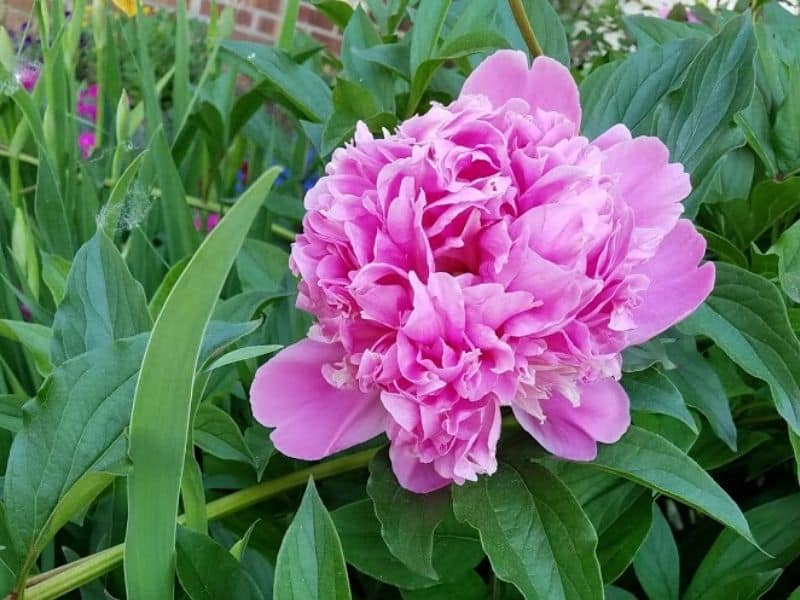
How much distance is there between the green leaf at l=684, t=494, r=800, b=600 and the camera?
1.38ft

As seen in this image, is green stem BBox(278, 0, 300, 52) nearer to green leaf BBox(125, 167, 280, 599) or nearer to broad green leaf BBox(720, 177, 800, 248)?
broad green leaf BBox(720, 177, 800, 248)

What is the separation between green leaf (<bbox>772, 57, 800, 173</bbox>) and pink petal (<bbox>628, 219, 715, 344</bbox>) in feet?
0.64

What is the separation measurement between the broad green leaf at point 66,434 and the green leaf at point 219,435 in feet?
0.32

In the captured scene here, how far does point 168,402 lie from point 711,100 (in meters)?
0.29

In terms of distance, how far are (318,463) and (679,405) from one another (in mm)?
182

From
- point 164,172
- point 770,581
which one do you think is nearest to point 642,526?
point 770,581

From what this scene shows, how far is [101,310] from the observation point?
1.08 ft

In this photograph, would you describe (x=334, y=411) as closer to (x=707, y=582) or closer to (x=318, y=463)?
(x=318, y=463)

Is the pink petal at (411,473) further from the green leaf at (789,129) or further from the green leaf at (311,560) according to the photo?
the green leaf at (789,129)

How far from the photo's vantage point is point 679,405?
1.10ft

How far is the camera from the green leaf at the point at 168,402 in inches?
8.2

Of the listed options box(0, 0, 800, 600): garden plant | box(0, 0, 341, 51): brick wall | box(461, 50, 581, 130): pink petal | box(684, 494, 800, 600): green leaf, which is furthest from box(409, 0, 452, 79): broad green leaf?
box(0, 0, 341, 51): brick wall

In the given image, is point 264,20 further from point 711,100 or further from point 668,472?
point 668,472

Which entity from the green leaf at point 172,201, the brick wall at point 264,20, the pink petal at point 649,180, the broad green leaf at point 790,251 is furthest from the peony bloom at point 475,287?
the brick wall at point 264,20
